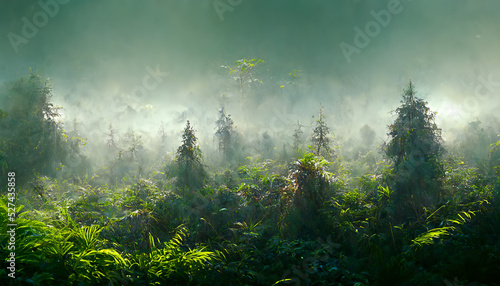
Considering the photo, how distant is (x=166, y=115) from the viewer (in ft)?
74.7

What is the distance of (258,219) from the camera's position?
7.89m

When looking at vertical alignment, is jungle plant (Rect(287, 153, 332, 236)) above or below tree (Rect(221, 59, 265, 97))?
below

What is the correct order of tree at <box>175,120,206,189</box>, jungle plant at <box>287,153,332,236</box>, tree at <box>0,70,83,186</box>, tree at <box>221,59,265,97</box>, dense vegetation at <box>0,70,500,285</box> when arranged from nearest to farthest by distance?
dense vegetation at <box>0,70,500,285</box> → jungle plant at <box>287,153,332,236</box> → tree at <box>0,70,83,186</box> → tree at <box>175,120,206,189</box> → tree at <box>221,59,265,97</box>

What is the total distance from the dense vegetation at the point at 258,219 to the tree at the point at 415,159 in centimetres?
3

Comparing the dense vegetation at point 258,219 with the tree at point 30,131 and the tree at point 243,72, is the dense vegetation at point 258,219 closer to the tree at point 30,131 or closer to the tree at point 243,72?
the tree at point 30,131

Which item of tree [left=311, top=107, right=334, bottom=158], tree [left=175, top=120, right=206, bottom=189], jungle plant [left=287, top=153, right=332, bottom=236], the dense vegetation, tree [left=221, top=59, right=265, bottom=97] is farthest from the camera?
tree [left=221, top=59, right=265, bottom=97]

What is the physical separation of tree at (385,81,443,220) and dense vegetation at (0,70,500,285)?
0.03 m

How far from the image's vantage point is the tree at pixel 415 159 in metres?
7.29

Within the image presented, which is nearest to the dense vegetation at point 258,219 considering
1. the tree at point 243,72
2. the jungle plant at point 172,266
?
the jungle plant at point 172,266

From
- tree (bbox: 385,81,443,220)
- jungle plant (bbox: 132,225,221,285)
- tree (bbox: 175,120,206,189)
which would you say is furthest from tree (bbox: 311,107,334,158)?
jungle plant (bbox: 132,225,221,285)

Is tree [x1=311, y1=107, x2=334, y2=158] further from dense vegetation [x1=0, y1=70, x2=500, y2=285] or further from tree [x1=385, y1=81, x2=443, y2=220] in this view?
tree [x1=385, y1=81, x2=443, y2=220]

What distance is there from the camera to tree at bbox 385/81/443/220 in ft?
23.9

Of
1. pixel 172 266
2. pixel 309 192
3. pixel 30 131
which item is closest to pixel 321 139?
pixel 309 192

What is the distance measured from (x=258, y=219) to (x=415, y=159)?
504 centimetres
